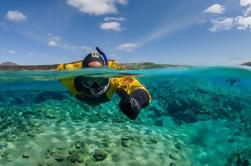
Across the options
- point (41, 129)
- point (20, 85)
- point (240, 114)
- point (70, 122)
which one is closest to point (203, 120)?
point (240, 114)

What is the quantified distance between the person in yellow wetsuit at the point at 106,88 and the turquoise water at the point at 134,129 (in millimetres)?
307

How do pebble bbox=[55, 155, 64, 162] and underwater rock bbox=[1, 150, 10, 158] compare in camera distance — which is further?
underwater rock bbox=[1, 150, 10, 158]

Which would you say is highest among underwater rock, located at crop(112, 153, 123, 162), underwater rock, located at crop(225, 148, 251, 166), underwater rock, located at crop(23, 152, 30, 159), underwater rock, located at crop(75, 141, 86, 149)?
underwater rock, located at crop(75, 141, 86, 149)

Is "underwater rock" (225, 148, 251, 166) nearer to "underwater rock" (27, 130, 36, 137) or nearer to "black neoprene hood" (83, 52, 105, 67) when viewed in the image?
"black neoprene hood" (83, 52, 105, 67)

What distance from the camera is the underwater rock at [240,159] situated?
925 cm

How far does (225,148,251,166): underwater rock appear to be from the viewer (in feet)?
30.3

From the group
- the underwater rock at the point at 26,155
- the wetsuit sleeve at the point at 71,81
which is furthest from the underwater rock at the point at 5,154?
the wetsuit sleeve at the point at 71,81

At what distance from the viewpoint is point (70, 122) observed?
11.9 m

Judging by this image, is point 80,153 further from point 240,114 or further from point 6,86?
point 6,86

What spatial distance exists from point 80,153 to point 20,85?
10609mm

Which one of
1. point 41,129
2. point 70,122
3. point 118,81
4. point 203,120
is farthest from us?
point 203,120

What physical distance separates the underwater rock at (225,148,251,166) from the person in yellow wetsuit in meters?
4.90

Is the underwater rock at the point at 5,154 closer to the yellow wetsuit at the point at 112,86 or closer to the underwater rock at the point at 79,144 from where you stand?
the underwater rock at the point at 79,144

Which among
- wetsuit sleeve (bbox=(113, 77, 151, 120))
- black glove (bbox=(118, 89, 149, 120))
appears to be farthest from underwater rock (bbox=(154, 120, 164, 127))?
black glove (bbox=(118, 89, 149, 120))
